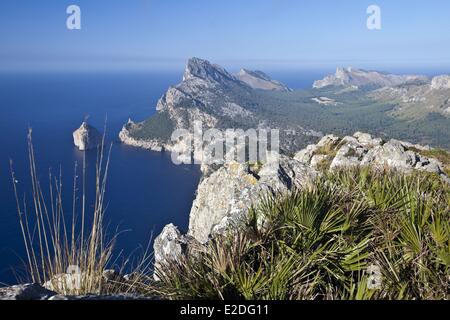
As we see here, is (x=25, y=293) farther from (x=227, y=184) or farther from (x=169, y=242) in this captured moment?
(x=227, y=184)

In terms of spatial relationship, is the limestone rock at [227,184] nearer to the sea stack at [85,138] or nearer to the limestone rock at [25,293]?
the limestone rock at [25,293]

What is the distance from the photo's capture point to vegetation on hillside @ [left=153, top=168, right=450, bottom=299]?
3971mm

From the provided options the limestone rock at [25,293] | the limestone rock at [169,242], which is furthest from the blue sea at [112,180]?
the limestone rock at [25,293]

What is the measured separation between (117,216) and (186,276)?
7388cm

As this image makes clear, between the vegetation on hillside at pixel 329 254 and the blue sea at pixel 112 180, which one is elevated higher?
the vegetation on hillside at pixel 329 254

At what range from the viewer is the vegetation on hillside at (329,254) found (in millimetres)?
3971

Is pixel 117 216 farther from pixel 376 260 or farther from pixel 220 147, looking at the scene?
pixel 376 260

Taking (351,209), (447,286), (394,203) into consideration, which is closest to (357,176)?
(394,203)

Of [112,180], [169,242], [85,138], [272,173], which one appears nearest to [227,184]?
[272,173]

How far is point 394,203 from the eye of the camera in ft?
17.4

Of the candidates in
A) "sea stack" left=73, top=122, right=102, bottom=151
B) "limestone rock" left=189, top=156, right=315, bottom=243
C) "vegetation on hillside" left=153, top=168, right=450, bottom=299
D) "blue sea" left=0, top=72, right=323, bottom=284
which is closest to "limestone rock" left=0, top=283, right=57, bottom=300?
"vegetation on hillside" left=153, top=168, right=450, bottom=299

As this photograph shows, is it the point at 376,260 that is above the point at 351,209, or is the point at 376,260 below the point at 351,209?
below

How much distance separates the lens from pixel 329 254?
4.56 m
